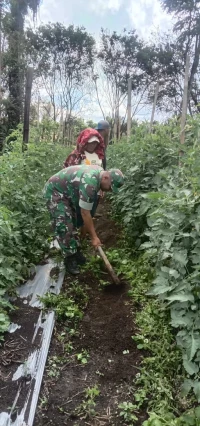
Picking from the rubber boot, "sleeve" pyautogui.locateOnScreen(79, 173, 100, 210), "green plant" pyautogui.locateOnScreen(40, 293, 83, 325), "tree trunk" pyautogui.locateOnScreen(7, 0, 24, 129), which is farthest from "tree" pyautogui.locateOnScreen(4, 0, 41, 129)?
"green plant" pyautogui.locateOnScreen(40, 293, 83, 325)

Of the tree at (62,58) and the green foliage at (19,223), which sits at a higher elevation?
the tree at (62,58)

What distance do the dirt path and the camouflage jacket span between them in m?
0.74

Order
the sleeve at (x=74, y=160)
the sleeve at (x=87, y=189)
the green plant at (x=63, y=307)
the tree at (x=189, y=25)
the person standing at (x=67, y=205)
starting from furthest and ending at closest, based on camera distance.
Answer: the tree at (x=189, y=25) → the sleeve at (x=74, y=160) → the person standing at (x=67, y=205) → the sleeve at (x=87, y=189) → the green plant at (x=63, y=307)

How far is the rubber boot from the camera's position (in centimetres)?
290

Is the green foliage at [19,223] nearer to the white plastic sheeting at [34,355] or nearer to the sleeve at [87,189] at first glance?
the white plastic sheeting at [34,355]

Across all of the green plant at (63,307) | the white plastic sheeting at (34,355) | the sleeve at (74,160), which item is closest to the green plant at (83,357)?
the white plastic sheeting at (34,355)

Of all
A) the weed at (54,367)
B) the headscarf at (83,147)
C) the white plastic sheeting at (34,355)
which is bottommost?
the weed at (54,367)

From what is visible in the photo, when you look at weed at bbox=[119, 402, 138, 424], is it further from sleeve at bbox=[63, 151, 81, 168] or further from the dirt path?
sleeve at bbox=[63, 151, 81, 168]

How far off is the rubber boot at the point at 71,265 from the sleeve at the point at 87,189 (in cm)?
51

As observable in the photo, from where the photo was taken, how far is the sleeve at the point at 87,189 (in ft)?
8.57

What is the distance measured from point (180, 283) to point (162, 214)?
405 mm

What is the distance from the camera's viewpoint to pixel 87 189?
261cm

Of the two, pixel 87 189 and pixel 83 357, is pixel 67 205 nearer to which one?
pixel 87 189

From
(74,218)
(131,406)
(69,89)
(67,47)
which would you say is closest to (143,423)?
(131,406)
